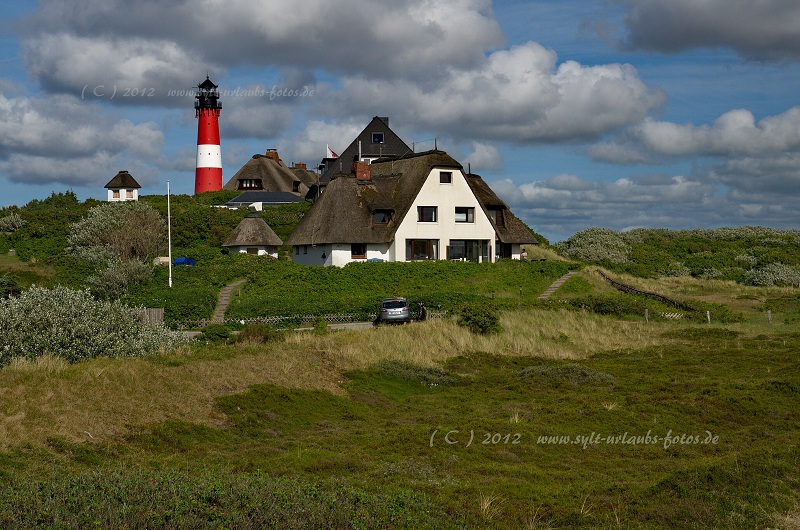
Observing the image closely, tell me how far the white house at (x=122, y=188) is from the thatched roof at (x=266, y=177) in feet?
45.3

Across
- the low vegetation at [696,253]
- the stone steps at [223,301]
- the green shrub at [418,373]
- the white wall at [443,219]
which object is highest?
the white wall at [443,219]

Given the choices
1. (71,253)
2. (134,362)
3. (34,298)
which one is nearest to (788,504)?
(134,362)

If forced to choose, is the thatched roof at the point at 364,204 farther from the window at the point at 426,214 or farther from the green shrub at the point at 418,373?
the green shrub at the point at 418,373

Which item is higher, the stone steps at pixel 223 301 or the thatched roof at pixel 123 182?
the thatched roof at pixel 123 182

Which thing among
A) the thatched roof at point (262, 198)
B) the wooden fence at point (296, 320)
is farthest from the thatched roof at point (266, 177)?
the wooden fence at point (296, 320)

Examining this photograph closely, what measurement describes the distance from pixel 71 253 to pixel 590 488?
51.7m

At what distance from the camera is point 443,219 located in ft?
180

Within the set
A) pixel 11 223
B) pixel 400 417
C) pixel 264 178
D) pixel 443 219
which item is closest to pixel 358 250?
pixel 443 219

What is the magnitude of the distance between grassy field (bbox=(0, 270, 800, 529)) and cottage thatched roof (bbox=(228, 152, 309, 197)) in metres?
63.3

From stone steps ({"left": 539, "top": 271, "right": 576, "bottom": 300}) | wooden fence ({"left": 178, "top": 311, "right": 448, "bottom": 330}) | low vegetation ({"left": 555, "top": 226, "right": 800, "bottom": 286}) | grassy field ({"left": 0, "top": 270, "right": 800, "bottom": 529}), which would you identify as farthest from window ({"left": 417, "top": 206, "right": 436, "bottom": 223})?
grassy field ({"left": 0, "top": 270, "right": 800, "bottom": 529})

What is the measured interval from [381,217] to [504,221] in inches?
453

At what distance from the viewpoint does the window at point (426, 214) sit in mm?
54344

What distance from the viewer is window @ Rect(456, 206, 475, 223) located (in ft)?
183

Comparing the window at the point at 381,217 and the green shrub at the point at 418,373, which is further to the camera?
the window at the point at 381,217
